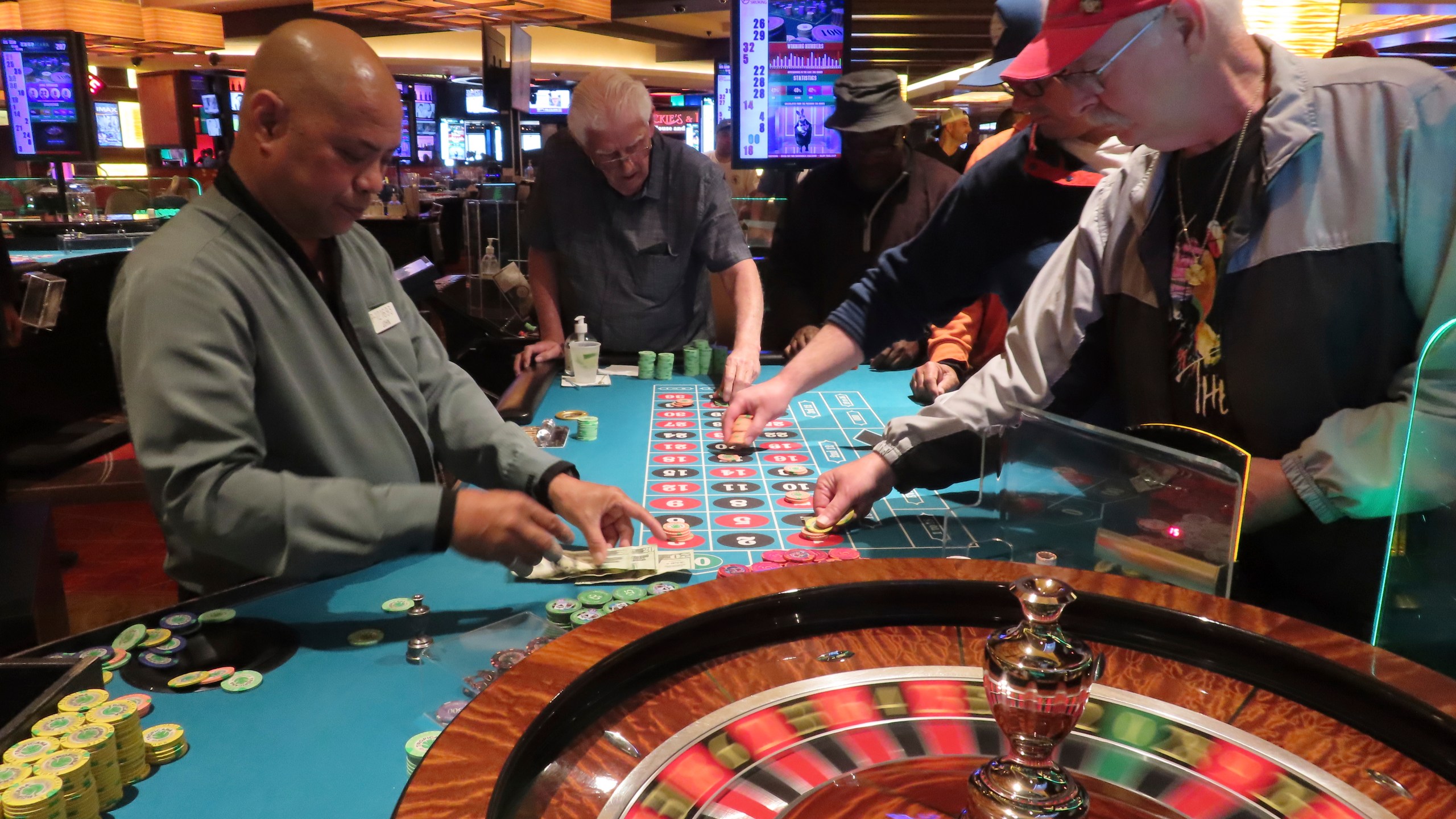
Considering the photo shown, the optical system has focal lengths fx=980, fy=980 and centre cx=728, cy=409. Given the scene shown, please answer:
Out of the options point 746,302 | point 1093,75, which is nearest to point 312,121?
point 1093,75

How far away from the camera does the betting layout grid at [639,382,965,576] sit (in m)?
1.71

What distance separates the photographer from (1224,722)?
2.55ft

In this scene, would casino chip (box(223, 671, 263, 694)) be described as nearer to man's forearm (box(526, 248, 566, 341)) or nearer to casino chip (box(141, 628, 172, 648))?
casino chip (box(141, 628, 172, 648))

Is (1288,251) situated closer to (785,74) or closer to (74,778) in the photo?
(74,778)

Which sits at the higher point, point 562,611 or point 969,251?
point 969,251

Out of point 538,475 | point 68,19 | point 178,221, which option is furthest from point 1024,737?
point 68,19

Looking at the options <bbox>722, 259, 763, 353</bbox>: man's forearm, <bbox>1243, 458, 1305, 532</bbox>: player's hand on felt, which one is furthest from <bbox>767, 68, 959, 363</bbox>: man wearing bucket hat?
<bbox>1243, 458, 1305, 532</bbox>: player's hand on felt

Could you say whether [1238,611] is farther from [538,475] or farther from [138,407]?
[138,407]

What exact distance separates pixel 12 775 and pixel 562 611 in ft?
2.04

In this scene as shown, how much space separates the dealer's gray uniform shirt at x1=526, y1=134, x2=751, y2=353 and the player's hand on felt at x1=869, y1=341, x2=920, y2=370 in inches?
26.4

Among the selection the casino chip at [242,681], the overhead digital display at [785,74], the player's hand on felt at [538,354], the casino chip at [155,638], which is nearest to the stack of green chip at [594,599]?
the casino chip at [242,681]

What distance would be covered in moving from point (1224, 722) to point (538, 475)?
1.19 metres

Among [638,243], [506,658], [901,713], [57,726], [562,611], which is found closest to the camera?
[901,713]

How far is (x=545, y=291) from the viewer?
3.61 meters
